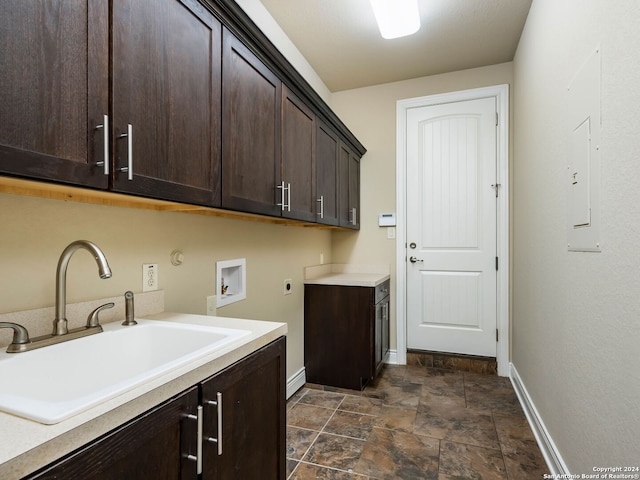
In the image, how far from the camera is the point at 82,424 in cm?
60

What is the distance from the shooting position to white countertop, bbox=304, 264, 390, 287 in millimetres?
2699

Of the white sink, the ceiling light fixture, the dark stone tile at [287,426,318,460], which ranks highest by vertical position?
the ceiling light fixture

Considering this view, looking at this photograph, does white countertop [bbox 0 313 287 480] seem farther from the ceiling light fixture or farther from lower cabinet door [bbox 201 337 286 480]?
→ the ceiling light fixture

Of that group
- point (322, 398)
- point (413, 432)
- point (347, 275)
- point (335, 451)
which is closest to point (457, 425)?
point (413, 432)

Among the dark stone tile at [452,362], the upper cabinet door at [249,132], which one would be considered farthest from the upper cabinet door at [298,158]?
the dark stone tile at [452,362]

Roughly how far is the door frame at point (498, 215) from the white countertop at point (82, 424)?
2527mm

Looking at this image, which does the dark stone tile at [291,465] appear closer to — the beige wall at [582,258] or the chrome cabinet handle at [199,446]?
the chrome cabinet handle at [199,446]

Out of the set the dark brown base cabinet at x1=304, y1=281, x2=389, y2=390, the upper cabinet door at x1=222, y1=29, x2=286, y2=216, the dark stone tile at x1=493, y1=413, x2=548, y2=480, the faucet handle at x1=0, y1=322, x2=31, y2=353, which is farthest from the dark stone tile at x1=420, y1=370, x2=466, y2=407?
the faucet handle at x1=0, y1=322, x2=31, y2=353

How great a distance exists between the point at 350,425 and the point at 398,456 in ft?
1.24

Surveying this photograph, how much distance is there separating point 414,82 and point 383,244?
5.14 feet

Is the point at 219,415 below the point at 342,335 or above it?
above

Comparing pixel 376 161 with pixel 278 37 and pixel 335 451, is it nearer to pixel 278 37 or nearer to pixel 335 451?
pixel 278 37

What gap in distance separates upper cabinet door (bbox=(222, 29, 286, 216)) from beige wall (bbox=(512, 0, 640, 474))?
131 cm

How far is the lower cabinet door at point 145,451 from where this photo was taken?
597 millimetres
